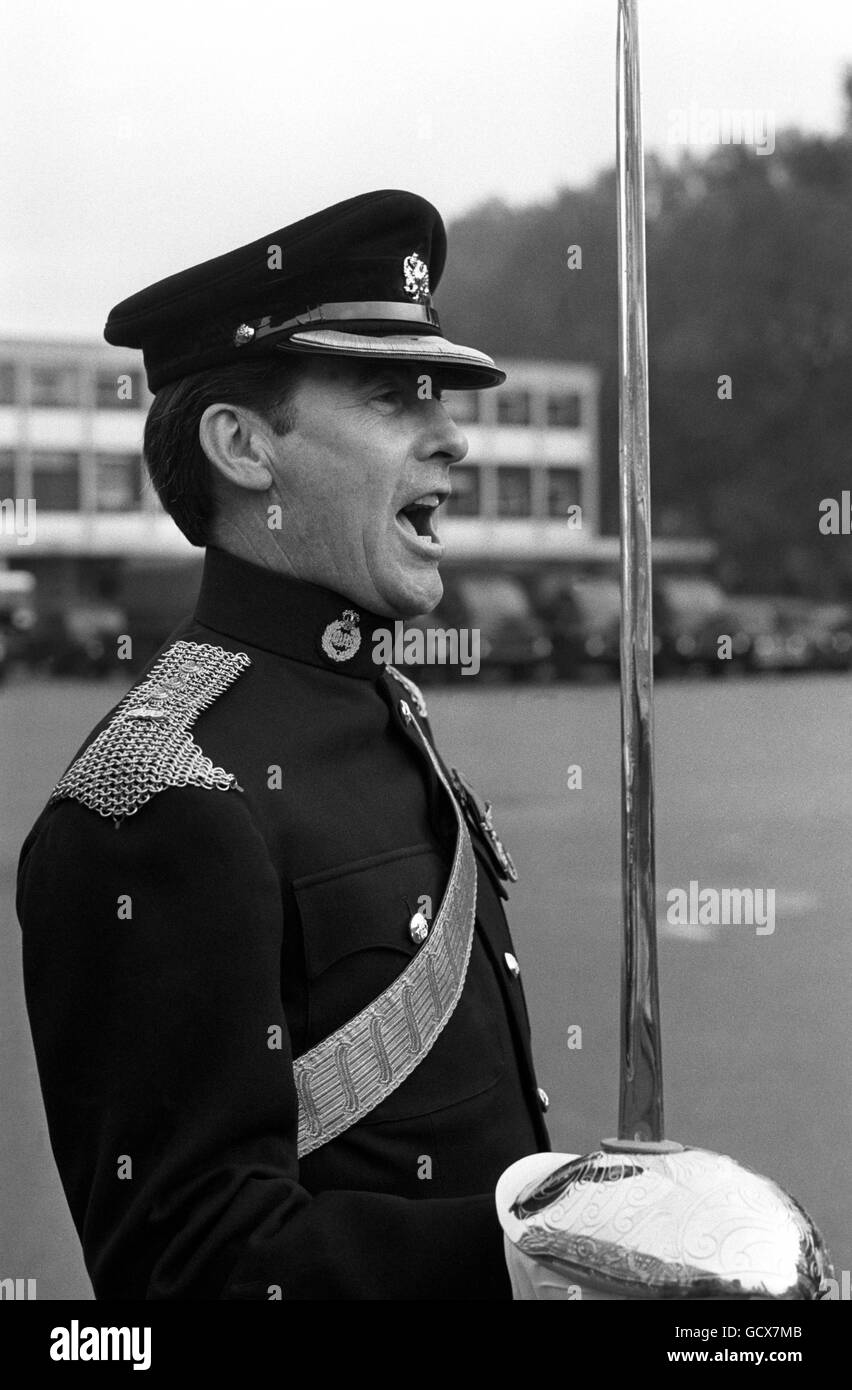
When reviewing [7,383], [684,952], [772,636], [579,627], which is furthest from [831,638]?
[684,952]

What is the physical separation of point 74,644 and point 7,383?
13.6 meters

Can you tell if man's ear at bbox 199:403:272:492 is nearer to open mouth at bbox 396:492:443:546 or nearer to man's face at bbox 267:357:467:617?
man's face at bbox 267:357:467:617

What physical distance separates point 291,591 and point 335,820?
0.23 meters

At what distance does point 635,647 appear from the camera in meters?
1.17

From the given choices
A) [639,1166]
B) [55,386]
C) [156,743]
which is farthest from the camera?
[55,386]

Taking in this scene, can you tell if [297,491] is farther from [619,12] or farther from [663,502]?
[663,502]

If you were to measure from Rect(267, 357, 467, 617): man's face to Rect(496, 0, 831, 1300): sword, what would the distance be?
486mm

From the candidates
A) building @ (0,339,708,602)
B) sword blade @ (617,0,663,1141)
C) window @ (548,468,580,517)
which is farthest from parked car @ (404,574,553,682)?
sword blade @ (617,0,663,1141)

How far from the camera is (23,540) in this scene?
141 feet

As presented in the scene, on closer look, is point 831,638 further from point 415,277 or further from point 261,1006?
point 261,1006

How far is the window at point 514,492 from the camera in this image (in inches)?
1592

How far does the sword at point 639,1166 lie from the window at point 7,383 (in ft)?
134

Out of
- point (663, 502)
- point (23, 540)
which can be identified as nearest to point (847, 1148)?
Result: point (663, 502)
